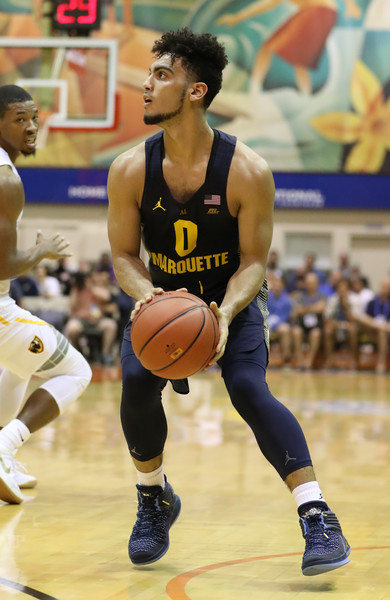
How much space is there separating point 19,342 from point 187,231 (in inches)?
56.8

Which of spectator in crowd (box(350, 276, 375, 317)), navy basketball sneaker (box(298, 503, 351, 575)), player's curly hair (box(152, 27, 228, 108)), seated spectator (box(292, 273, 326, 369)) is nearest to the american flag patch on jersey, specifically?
player's curly hair (box(152, 27, 228, 108))

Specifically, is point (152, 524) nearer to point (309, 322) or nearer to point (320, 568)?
point (320, 568)

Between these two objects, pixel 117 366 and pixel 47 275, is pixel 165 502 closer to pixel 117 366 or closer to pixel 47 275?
pixel 117 366

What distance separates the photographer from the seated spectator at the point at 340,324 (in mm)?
15344

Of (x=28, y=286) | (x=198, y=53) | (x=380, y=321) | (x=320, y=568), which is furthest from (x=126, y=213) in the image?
(x=380, y=321)

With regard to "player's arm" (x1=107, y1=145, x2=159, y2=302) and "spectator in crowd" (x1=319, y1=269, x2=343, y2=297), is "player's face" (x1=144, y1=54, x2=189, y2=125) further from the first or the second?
"spectator in crowd" (x1=319, y1=269, x2=343, y2=297)

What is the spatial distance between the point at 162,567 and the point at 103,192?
57.6 feet

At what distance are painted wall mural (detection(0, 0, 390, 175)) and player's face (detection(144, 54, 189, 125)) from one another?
674 inches

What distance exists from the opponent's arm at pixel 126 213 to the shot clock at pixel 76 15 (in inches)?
312

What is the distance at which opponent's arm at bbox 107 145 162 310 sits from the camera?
382 centimetres

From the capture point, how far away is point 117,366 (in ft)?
48.8

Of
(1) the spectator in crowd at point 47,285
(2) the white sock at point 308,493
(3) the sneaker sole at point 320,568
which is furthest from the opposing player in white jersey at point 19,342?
(1) the spectator in crowd at point 47,285

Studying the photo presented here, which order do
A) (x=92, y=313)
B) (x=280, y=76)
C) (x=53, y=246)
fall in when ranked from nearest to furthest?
(x=53, y=246) < (x=92, y=313) < (x=280, y=76)

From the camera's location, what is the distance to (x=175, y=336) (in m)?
3.36
